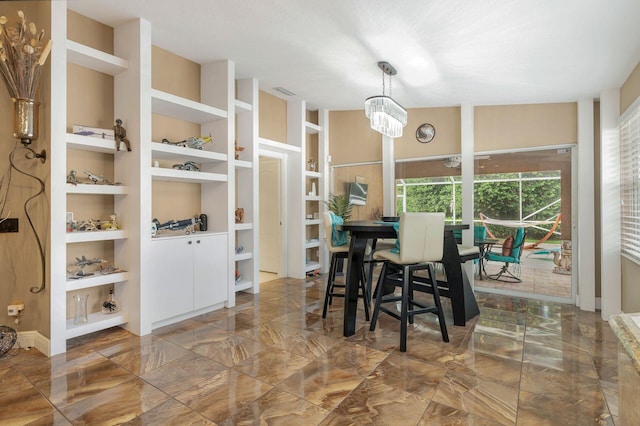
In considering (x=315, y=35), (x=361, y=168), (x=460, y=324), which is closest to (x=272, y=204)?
(x=361, y=168)

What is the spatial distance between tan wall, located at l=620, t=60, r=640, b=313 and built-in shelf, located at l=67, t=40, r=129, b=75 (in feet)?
14.9

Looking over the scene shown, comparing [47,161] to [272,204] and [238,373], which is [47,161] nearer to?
[238,373]

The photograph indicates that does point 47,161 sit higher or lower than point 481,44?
lower

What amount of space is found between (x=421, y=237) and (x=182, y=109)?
265 cm

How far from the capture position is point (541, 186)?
426 centimetres

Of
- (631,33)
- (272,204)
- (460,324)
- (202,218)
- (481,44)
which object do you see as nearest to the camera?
(631,33)

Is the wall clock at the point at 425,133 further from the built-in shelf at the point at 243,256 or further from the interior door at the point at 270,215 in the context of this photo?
the built-in shelf at the point at 243,256

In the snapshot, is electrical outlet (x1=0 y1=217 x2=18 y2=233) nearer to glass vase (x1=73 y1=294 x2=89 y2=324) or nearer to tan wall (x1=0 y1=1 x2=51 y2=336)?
tan wall (x1=0 y1=1 x2=51 y2=336)

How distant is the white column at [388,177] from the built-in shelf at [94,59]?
3.54 metres

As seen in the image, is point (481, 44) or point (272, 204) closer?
point (481, 44)

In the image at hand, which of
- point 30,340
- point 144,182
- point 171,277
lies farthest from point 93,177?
point 30,340

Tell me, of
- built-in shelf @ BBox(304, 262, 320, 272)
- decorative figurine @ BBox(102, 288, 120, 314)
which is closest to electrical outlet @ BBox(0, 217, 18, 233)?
decorative figurine @ BBox(102, 288, 120, 314)

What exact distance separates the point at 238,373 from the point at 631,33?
12.1 ft

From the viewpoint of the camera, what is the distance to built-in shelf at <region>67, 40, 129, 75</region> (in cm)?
272
